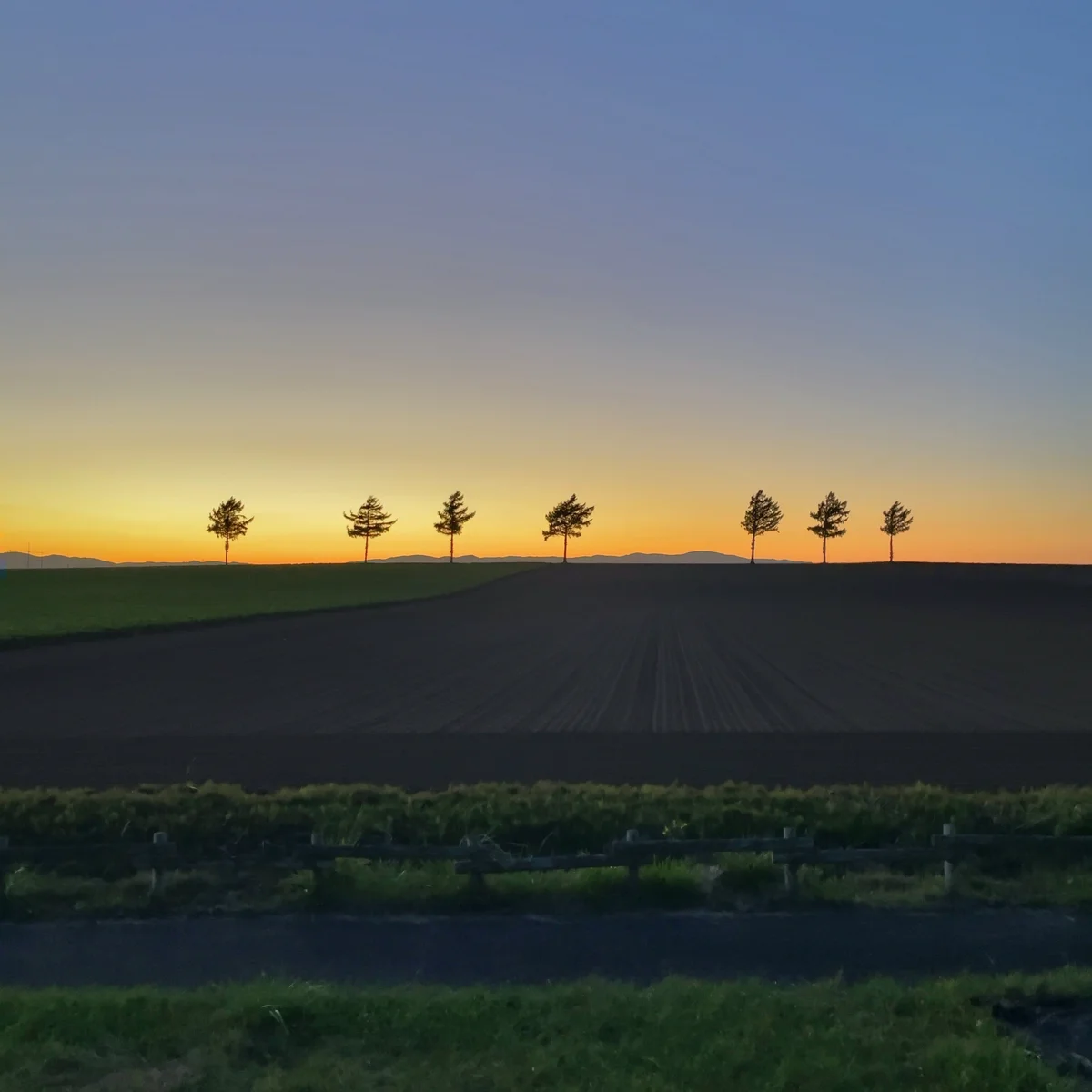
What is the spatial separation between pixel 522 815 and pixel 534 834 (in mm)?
523

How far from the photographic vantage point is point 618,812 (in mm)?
15742

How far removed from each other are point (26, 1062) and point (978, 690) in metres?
31.5

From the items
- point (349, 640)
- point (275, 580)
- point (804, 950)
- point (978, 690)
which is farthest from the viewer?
point (275, 580)

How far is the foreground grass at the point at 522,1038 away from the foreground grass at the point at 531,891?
9.49 ft

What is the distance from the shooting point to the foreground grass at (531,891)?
11.4 meters

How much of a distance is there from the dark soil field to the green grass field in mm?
4092

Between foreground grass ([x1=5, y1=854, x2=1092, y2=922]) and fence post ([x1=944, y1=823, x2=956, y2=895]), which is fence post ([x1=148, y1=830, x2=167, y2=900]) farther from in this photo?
fence post ([x1=944, y1=823, x2=956, y2=895])

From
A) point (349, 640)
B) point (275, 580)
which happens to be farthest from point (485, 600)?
point (349, 640)

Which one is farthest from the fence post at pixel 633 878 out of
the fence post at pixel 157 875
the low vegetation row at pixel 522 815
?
the fence post at pixel 157 875

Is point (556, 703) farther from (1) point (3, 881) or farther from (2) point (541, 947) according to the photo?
(2) point (541, 947)

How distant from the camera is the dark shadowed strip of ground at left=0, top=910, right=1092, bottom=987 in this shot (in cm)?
936

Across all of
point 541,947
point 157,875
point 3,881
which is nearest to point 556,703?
→ point 157,875

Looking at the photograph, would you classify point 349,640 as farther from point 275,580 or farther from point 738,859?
point 275,580

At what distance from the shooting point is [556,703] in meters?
29.8
